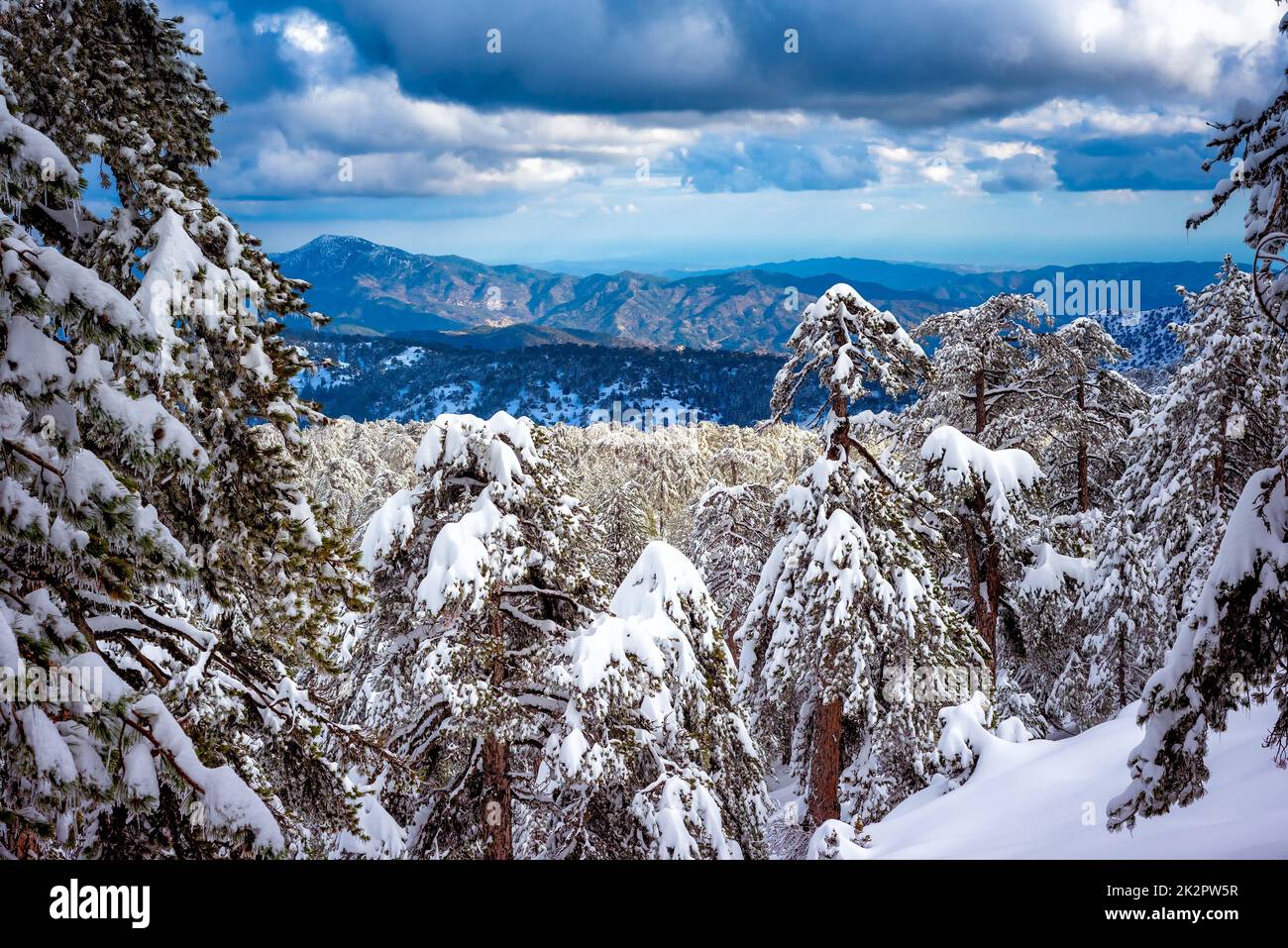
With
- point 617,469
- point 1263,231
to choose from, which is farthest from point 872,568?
point 617,469

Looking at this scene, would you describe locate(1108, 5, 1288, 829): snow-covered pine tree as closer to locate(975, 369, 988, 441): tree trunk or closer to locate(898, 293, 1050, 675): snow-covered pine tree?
locate(898, 293, 1050, 675): snow-covered pine tree

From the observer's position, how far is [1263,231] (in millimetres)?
5242

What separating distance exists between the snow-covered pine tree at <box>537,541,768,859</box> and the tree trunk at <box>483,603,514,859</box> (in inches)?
22.5

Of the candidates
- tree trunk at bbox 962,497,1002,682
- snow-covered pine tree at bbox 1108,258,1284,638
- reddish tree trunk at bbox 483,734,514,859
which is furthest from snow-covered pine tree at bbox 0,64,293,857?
snow-covered pine tree at bbox 1108,258,1284,638

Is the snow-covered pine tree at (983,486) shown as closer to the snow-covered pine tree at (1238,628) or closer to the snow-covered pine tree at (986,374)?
the snow-covered pine tree at (986,374)

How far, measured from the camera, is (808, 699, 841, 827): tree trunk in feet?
40.3

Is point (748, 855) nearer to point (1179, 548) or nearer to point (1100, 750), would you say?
point (1100, 750)

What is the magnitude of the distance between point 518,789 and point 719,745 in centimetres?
272

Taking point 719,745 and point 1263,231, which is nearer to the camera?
point 1263,231

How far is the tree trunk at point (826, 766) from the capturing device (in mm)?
12297

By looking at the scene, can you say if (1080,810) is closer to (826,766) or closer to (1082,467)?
(826,766)

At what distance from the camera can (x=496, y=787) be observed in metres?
10.1
